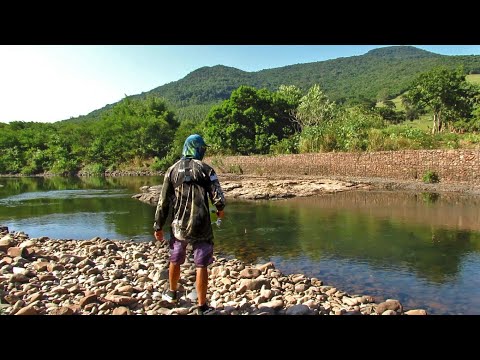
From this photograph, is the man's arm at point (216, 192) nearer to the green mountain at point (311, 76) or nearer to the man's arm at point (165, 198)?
the man's arm at point (165, 198)

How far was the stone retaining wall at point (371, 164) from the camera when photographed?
1611 centimetres

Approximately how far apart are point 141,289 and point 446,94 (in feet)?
121

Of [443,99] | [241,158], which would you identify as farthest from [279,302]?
[443,99]

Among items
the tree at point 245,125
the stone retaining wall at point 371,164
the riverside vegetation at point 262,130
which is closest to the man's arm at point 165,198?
the stone retaining wall at point 371,164

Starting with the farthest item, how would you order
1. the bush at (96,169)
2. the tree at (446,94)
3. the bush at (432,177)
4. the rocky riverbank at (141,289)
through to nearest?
the bush at (96,169) → the tree at (446,94) → the bush at (432,177) → the rocky riverbank at (141,289)

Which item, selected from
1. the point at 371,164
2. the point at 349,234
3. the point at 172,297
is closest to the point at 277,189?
the point at 371,164

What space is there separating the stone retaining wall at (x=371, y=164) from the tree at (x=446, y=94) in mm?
17713

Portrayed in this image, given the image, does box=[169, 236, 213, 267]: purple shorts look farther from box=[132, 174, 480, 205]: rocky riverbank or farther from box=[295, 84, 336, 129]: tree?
box=[295, 84, 336, 129]: tree

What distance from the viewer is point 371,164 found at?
19.8 m

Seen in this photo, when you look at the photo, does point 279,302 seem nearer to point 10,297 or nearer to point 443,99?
point 10,297

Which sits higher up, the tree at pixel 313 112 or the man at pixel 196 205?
the tree at pixel 313 112

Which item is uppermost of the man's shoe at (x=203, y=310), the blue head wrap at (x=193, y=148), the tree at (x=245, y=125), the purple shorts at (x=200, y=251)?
the tree at (x=245, y=125)
